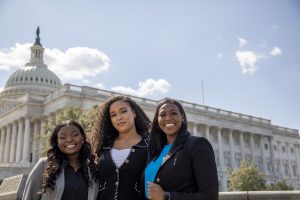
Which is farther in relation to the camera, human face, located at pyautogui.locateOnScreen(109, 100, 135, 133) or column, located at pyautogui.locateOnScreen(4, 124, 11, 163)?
column, located at pyautogui.locateOnScreen(4, 124, 11, 163)

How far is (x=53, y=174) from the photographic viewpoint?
551 centimetres

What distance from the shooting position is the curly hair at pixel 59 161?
548cm

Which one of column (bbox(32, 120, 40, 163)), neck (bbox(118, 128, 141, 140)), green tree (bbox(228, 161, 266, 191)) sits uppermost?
column (bbox(32, 120, 40, 163))

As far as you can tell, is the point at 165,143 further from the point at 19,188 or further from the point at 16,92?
the point at 16,92

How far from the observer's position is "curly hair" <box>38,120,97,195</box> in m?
5.48

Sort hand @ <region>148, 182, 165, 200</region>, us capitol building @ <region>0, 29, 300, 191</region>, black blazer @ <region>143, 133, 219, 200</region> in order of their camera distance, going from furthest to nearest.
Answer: us capitol building @ <region>0, 29, 300, 191</region> < hand @ <region>148, 182, 165, 200</region> < black blazer @ <region>143, 133, 219, 200</region>

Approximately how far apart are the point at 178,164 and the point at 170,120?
0.68 metres

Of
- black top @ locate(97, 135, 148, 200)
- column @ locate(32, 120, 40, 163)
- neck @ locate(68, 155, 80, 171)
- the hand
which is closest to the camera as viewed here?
the hand

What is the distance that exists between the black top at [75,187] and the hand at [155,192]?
125 cm

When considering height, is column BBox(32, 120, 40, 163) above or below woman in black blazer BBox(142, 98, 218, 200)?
above

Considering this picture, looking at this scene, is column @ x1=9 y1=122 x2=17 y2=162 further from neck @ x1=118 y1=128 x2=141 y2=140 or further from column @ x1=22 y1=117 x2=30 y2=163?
neck @ x1=118 y1=128 x2=141 y2=140

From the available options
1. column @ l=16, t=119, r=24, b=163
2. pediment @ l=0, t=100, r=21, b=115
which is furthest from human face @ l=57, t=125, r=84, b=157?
pediment @ l=0, t=100, r=21, b=115

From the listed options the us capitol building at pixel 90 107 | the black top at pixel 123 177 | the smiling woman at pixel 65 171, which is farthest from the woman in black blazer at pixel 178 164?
the us capitol building at pixel 90 107

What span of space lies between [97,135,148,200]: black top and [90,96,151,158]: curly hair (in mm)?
558
